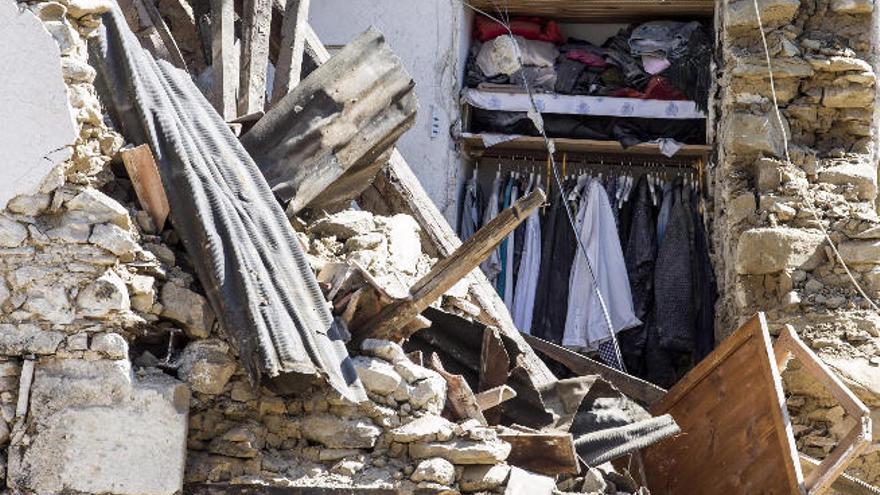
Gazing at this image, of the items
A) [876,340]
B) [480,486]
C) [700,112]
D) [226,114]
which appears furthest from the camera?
[700,112]

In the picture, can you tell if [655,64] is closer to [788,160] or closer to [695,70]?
[695,70]

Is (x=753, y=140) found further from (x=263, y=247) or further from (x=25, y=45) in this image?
(x=25, y=45)

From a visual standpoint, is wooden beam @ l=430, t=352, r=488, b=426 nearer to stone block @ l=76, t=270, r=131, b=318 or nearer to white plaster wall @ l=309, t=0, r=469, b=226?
stone block @ l=76, t=270, r=131, b=318

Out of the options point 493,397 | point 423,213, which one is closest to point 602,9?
point 423,213

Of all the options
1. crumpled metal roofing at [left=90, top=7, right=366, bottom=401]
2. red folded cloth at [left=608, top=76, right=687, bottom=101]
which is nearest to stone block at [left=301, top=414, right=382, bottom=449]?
crumpled metal roofing at [left=90, top=7, right=366, bottom=401]

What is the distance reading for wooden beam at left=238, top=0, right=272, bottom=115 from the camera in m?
7.48

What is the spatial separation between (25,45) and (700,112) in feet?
17.8

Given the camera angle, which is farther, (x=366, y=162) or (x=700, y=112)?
(x=700, y=112)

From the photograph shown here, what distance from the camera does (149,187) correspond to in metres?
5.73

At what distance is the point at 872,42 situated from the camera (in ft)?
29.3

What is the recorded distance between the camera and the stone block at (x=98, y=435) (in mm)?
5309

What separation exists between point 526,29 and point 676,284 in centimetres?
203

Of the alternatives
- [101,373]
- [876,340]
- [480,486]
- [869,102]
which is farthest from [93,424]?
[869,102]

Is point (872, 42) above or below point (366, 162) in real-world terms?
above
